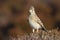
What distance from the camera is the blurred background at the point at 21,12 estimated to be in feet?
87.9

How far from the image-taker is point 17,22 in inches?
1078

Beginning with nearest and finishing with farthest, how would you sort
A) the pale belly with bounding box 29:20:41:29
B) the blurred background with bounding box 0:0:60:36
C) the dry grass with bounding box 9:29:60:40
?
the dry grass with bounding box 9:29:60:40 < the pale belly with bounding box 29:20:41:29 < the blurred background with bounding box 0:0:60:36

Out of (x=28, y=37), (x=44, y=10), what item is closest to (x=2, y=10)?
(x=44, y=10)

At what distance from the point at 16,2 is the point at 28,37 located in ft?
54.0

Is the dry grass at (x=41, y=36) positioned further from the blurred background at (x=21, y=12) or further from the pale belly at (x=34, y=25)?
the blurred background at (x=21, y=12)

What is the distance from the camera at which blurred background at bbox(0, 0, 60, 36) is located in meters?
26.8

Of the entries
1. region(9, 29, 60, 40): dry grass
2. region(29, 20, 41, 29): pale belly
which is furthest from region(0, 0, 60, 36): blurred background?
region(9, 29, 60, 40): dry grass

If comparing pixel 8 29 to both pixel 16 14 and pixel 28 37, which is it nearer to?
pixel 16 14

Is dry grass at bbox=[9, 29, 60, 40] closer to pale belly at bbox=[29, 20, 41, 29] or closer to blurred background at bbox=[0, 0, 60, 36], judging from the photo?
pale belly at bbox=[29, 20, 41, 29]

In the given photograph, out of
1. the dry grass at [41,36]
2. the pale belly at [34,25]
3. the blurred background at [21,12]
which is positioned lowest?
the blurred background at [21,12]

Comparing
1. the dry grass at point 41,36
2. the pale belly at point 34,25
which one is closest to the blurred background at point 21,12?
the pale belly at point 34,25

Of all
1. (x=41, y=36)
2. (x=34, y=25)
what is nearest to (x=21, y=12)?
(x=34, y=25)

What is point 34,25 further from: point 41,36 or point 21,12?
point 21,12

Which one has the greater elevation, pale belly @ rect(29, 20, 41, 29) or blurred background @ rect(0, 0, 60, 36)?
pale belly @ rect(29, 20, 41, 29)
